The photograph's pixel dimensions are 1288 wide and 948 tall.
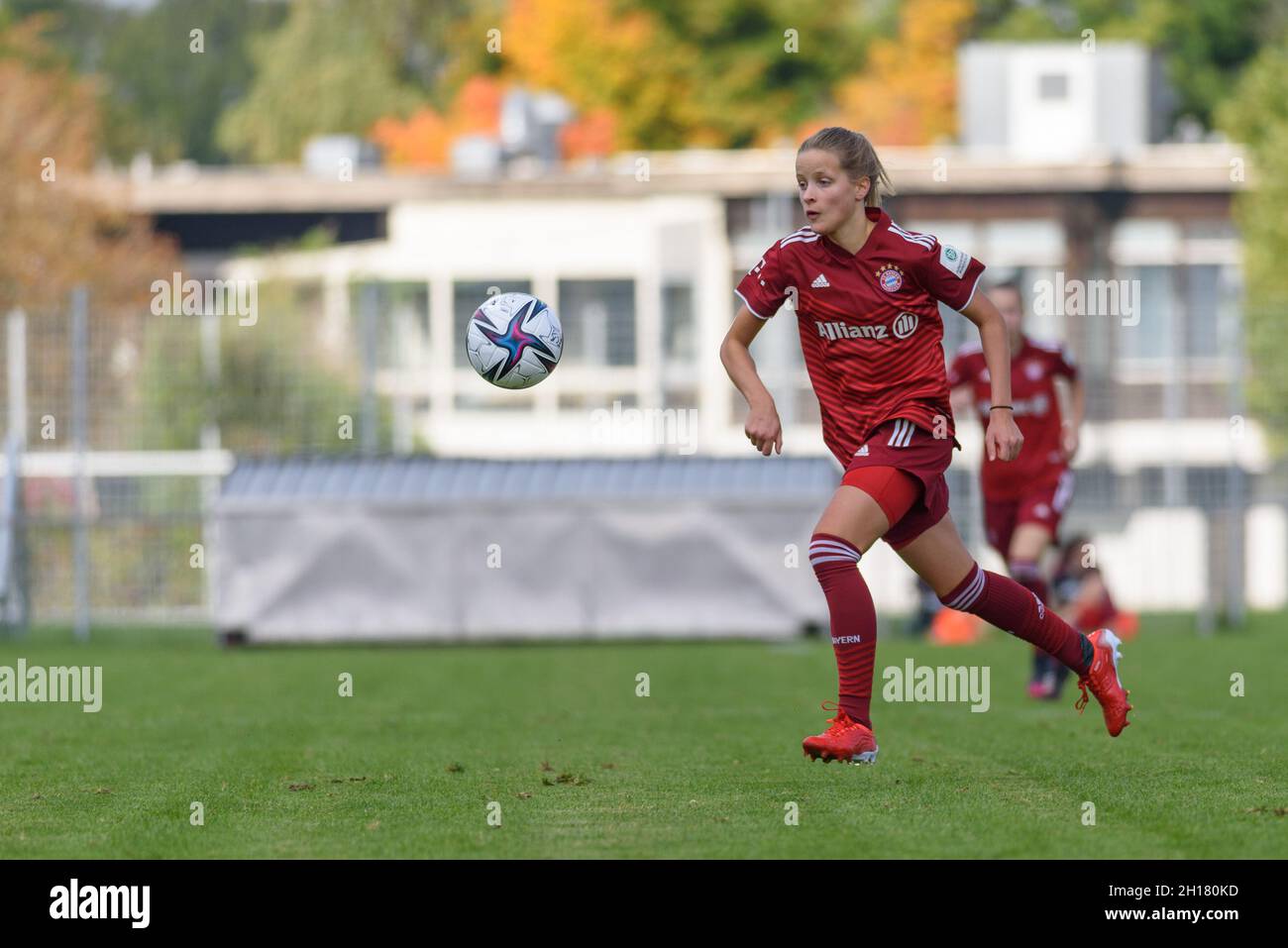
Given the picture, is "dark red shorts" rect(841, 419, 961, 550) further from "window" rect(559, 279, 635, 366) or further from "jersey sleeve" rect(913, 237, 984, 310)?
"window" rect(559, 279, 635, 366)

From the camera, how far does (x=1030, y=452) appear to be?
501 inches

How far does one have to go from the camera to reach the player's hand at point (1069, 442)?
494 inches

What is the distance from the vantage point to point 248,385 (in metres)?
21.3

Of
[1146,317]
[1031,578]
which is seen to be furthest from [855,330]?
[1146,317]

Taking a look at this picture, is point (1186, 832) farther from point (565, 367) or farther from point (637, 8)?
point (637, 8)

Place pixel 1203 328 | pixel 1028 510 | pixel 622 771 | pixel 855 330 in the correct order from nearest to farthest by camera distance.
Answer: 1. pixel 855 330
2. pixel 622 771
3. pixel 1028 510
4. pixel 1203 328

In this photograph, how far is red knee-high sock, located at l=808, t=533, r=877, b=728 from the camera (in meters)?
8.11

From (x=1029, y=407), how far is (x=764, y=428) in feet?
16.8

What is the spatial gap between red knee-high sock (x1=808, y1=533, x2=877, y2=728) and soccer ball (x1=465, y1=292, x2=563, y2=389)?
2051mm

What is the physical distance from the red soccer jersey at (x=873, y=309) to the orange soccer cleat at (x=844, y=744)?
3.35 feet

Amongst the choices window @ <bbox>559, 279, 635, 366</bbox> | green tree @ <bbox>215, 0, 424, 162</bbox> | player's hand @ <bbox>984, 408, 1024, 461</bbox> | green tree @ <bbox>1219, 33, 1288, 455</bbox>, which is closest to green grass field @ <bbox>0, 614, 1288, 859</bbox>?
player's hand @ <bbox>984, 408, 1024, 461</bbox>

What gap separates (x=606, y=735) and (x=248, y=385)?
11.8 meters

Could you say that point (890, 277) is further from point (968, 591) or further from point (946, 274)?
point (968, 591)
